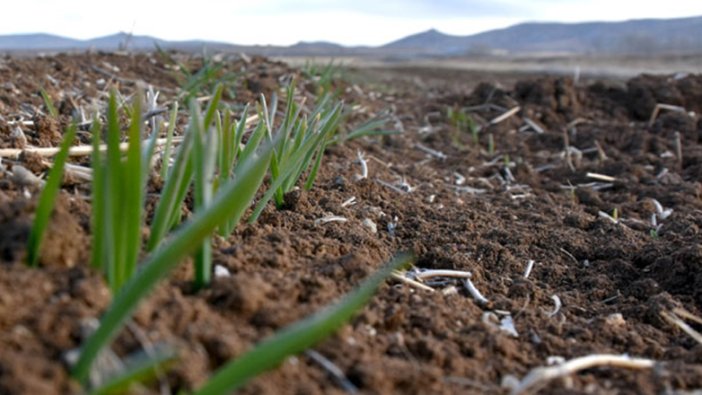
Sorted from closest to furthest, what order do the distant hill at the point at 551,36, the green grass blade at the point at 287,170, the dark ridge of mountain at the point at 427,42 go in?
the green grass blade at the point at 287,170, the distant hill at the point at 551,36, the dark ridge of mountain at the point at 427,42

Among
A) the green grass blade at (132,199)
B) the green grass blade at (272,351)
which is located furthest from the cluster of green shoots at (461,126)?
the green grass blade at (272,351)

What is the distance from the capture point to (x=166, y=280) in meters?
1.10

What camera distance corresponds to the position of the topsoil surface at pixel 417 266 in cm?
94

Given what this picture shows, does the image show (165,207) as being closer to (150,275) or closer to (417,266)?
(150,275)

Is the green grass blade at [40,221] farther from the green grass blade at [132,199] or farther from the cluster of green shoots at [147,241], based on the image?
the green grass blade at [132,199]

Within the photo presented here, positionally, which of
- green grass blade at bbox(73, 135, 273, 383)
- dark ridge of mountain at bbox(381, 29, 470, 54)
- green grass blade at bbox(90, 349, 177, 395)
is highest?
green grass blade at bbox(73, 135, 273, 383)

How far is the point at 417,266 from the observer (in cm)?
180

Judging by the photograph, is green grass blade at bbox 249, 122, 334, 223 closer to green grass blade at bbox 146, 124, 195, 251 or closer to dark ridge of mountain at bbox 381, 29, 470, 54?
green grass blade at bbox 146, 124, 195, 251

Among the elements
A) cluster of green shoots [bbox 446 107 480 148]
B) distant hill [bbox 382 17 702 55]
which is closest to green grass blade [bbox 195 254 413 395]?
cluster of green shoots [bbox 446 107 480 148]

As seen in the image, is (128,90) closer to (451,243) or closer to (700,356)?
(451,243)

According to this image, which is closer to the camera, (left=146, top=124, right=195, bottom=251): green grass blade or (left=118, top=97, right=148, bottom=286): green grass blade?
(left=118, top=97, right=148, bottom=286): green grass blade

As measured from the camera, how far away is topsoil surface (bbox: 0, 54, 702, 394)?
36.8 inches

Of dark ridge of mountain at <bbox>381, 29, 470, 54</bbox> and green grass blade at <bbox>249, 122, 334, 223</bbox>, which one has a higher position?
green grass blade at <bbox>249, 122, 334, 223</bbox>

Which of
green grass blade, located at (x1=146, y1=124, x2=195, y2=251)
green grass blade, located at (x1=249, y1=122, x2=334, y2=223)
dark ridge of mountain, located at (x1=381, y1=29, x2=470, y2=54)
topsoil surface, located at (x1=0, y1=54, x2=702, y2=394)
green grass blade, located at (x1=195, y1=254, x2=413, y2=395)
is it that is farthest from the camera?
dark ridge of mountain, located at (x1=381, y1=29, x2=470, y2=54)
